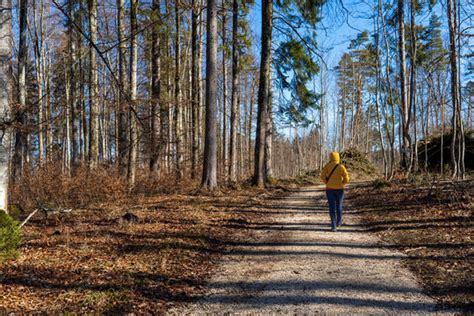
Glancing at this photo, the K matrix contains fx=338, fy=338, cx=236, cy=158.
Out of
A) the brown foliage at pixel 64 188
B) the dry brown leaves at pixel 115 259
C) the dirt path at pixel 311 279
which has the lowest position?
the dirt path at pixel 311 279

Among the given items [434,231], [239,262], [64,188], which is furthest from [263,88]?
[239,262]

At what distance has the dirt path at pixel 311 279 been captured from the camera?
3.79 m

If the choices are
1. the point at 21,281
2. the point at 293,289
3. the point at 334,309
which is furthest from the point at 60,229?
the point at 334,309

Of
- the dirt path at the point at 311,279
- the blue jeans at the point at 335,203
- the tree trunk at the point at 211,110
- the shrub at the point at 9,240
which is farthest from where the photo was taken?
the tree trunk at the point at 211,110

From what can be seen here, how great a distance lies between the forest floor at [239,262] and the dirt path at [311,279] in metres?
0.02

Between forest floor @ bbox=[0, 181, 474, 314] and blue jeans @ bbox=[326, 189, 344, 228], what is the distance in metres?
0.27

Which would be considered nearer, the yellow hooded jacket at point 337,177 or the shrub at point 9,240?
A: the shrub at point 9,240

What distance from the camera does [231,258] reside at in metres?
5.75

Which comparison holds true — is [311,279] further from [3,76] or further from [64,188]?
[64,188]

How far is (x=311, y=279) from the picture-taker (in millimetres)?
4574

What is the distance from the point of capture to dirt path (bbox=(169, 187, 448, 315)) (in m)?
3.79

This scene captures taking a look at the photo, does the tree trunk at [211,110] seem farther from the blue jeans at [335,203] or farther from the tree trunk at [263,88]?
the blue jeans at [335,203]

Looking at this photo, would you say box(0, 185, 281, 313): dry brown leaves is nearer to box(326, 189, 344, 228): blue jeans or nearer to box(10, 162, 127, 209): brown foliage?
box(326, 189, 344, 228): blue jeans

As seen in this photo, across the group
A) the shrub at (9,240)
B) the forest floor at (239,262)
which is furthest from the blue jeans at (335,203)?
the shrub at (9,240)
